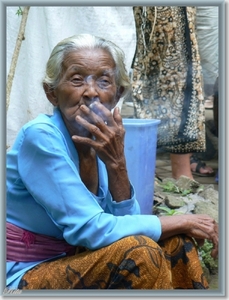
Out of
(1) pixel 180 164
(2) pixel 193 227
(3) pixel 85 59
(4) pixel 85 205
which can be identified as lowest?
(2) pixel 193 227

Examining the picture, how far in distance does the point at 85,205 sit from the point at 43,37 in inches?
59.5

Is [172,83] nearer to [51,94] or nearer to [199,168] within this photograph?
[199,168]

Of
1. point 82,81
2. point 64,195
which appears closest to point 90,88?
point 82,81

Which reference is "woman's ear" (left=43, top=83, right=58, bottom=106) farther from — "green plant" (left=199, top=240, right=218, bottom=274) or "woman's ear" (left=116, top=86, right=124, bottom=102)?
"green plant" (left=199, top=240, right=218, bottom=274)

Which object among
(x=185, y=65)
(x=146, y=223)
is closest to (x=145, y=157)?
(x=185, y=65)

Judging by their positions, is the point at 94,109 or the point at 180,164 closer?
the point at 94,109

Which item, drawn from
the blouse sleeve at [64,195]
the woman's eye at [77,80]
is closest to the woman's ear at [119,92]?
the woman's eye at [77,80]

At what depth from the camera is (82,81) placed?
2682 millimetres

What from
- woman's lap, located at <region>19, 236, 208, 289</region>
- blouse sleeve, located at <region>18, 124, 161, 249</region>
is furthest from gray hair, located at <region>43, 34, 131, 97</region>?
woman's lap, located at <region>19, 236, 208, 289</region>

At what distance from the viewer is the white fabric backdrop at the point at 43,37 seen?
327cm

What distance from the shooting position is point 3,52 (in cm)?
279

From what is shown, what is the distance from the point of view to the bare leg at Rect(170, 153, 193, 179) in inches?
136

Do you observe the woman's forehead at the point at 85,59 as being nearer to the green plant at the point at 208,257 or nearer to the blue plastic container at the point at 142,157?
the blue plastic container at the point at 142,157

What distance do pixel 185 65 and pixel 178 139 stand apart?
47cm
